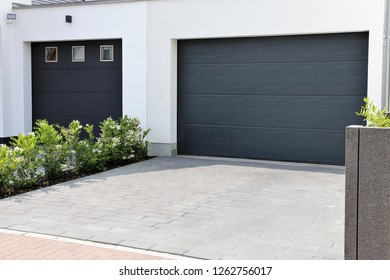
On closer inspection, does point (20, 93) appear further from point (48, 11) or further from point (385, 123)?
point (385, 123)

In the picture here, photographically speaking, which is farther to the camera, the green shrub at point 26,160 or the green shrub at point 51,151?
the green shrub at point 51,151

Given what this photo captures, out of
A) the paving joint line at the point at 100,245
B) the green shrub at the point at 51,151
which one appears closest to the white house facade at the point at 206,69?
the green shrub at the point at 51,151

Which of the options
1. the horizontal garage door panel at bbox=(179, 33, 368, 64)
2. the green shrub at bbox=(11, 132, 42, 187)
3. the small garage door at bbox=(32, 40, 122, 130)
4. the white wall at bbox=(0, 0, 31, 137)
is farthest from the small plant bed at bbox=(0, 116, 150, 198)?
the white wall at bbox=(0, 0, 31, 137)

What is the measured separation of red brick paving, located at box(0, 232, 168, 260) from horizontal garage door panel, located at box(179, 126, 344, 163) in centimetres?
574

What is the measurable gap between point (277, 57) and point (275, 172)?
7.54ft

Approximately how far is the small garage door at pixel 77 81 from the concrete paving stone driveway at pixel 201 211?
2.85 m

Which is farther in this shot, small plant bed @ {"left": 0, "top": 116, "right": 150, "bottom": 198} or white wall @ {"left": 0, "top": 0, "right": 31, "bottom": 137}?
white wall @ {"left": 0, "top": 0, "right": 31, "bottom": 137}

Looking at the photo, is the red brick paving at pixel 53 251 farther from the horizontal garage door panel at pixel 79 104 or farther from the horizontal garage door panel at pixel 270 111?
the horizontal garage door panel at pixel 79 104

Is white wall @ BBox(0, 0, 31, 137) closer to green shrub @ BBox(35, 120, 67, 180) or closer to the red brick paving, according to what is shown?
green shrub @ BBox(35, 120, 67, 180)

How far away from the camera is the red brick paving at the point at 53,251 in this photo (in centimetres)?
481

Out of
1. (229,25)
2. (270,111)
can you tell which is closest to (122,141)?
(270,111)

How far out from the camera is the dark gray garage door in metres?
9.67

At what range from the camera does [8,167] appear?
24.1 feet
